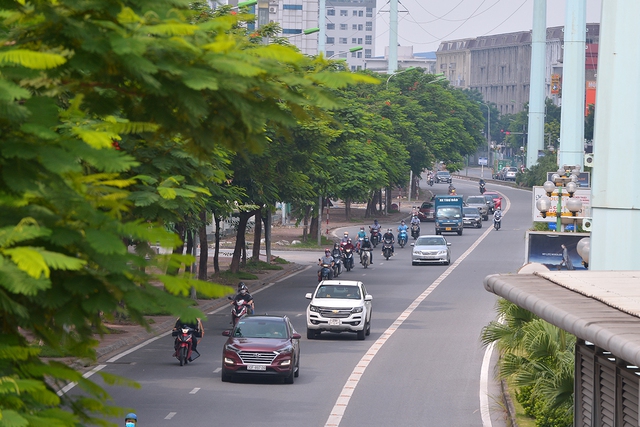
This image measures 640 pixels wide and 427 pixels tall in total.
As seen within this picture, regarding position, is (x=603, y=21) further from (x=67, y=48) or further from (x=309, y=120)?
(x=67, y=48)

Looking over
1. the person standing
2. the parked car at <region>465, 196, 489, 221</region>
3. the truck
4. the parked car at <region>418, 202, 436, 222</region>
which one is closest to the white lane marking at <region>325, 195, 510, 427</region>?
the person standing

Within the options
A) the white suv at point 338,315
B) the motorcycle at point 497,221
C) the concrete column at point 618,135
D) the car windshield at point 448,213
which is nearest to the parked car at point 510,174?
the motorcycle at point 497,221

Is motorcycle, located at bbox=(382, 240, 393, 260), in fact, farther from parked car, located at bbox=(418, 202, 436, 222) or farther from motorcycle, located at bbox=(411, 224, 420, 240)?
parked car, located at bbox=(418, 202, 436, 222)

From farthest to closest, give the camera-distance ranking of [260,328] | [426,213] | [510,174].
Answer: [510,174]
[426,213]
[260,328]

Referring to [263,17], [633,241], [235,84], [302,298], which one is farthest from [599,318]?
[263,17]

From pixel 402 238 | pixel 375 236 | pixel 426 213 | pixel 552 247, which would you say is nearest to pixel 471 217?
pixel 426 213

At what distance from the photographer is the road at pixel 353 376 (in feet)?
59.3

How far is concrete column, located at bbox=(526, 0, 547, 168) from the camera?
71.2 meters

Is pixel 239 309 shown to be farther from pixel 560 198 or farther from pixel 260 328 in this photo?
pixel 560 198

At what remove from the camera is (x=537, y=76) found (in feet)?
247

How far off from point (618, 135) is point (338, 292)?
1640 cm

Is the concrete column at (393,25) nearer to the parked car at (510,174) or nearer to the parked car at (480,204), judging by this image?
the parked car at (480,204)

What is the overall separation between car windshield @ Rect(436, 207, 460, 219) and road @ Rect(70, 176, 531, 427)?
1217 inches

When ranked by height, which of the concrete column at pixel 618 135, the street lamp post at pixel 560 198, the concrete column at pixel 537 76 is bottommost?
the street lamp post at pixel 560 198
